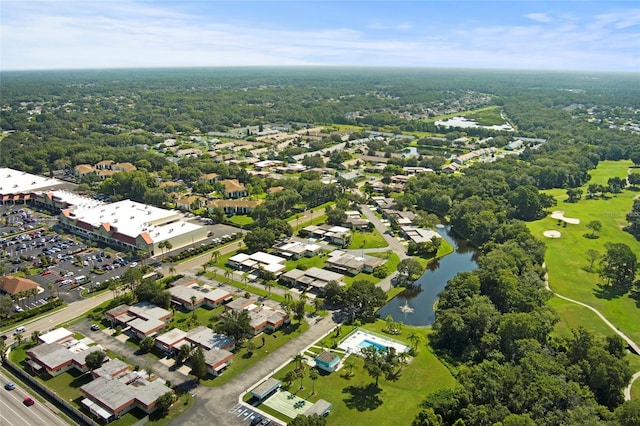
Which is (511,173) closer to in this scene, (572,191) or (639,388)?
(572,191)

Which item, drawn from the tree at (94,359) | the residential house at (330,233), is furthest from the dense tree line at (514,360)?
the tree at (94,359)

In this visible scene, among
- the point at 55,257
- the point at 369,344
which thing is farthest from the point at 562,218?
the point at 55,257

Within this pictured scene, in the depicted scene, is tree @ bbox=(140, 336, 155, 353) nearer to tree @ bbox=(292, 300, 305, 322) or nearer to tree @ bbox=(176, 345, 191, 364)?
tree @ bbox=(176, 345, 191, 364)

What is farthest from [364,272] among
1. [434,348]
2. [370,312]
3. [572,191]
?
[572,191]

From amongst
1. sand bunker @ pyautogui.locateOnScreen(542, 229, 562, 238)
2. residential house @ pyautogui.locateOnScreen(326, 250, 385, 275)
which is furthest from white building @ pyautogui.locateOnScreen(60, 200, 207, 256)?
sand bunker @ pyautogui.locateOnScreen(542, 229, 562, 238)

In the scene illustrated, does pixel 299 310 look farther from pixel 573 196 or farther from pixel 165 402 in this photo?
pixel 573 196

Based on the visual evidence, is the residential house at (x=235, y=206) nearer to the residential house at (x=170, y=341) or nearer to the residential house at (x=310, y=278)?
the residential house at (x=310, y=278)
